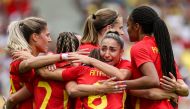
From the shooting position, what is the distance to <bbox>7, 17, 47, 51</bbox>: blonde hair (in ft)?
30.6

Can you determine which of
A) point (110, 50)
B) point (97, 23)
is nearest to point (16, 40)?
point (97, 23)

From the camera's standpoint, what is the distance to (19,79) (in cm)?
→ 955

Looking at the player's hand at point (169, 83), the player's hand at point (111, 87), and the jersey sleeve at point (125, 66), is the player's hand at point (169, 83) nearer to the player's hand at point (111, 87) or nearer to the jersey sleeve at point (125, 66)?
the jersey sleeve at point (125, 66)

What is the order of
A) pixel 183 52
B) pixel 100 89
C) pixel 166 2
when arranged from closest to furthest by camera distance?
1. pixel 100 89
2. pixel 183 52
3. pixel 166 2

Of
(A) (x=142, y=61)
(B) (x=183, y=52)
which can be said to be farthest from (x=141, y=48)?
(B) (x=183, y=52)

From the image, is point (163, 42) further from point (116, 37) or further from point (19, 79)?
point (19, 79)

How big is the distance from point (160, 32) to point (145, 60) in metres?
0.41

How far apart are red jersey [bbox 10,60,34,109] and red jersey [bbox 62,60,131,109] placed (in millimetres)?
583

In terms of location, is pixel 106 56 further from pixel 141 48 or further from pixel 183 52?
pixel 183 52

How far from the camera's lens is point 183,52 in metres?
20.5

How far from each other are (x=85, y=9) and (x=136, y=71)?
1347 cm

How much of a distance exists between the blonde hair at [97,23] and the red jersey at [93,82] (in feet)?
2.82

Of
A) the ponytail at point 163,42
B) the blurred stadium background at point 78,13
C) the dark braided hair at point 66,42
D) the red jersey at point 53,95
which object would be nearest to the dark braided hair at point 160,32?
the ponytail at point 163,42

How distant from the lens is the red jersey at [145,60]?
29.0ft
